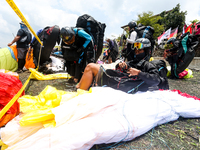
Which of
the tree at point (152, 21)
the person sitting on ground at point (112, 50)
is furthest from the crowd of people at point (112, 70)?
the tree at point (152, 21)

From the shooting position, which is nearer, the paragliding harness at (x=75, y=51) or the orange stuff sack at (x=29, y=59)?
the paragliding harness at (x=75, y=51)

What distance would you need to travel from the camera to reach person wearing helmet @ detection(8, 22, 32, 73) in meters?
3.85

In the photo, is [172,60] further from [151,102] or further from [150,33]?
[151,102]

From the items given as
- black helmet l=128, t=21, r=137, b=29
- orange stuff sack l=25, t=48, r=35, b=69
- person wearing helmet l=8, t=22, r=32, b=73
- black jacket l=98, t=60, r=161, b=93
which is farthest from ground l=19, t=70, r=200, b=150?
person wearing helmet l=8, t=22, r=32, b=73

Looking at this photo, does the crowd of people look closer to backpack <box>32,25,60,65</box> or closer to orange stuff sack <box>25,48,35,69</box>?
backpack <box>32,25,60,65</box>

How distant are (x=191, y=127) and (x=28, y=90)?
2.97 metres

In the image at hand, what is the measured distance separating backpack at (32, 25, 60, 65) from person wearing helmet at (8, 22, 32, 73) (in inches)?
11.9

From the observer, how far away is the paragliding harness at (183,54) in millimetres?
3688

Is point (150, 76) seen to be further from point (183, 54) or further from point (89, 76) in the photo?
point (183, 54)

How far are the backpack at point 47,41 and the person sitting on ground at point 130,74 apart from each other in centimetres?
220

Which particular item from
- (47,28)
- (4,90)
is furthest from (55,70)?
(4,90)

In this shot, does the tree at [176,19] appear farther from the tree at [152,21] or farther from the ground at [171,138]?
the ground at [171,138]

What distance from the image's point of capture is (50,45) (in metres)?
3.71

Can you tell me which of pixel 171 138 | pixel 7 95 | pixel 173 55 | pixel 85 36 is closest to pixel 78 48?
pixel 85 36
